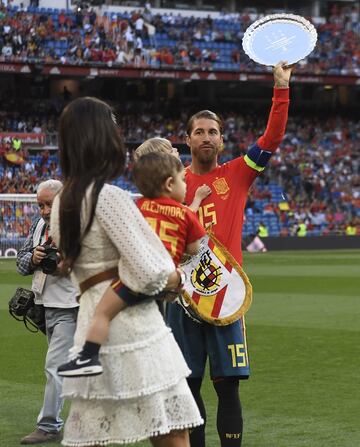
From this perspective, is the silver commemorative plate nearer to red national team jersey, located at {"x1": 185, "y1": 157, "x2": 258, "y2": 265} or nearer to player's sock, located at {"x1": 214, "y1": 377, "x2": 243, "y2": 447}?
red national team jersey, located at {"x1": 185, "y1": 157, "x2": 258, "y2": 265}

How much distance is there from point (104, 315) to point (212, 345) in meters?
1.94

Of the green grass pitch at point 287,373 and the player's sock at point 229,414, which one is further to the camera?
the green grass pitch at point 287,373

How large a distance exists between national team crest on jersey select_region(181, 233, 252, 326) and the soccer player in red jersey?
0.24 ft

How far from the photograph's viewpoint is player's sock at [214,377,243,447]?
617 centimetres

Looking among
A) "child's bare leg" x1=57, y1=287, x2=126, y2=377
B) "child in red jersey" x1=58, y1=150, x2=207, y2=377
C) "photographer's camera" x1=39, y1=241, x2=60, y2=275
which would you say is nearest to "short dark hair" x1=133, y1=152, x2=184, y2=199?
"child in red jersey" x1=58, y1=150, x2=207, y2=377

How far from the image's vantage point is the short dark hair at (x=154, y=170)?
4.69 meters

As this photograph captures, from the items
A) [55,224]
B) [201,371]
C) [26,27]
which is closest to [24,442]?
[201,371]

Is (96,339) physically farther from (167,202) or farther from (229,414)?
(229,414)

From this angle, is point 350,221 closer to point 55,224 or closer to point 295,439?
point 295,439

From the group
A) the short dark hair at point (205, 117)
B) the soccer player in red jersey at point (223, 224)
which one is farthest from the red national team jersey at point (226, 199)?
the short dark hair at point (205, 117)

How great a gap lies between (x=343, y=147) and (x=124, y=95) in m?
10.5

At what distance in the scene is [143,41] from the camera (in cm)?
4697

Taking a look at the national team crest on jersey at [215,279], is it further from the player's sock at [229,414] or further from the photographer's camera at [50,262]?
the photographer's camera at [50,262]

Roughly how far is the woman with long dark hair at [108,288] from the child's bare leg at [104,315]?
0.05 meters
